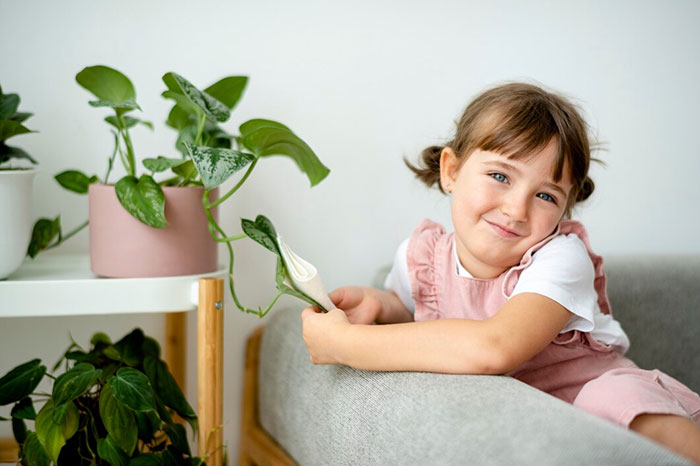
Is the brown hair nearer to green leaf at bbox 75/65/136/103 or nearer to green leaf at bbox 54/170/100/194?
green leaf at bbox 75/65/136/103

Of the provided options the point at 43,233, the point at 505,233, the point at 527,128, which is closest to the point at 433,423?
the point at 505,233

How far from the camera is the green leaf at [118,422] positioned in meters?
1.04

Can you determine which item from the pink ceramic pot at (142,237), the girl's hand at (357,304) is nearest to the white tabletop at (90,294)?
the pink ceramic pot at (142,237)

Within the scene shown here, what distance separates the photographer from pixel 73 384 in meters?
1.03

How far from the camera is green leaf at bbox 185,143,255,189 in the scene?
97 centimetres

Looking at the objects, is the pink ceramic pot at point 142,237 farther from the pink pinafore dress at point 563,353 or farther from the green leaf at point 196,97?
the pink pinafore dress at point 563,353

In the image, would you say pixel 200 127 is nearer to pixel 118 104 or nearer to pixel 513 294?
pixel 118 104

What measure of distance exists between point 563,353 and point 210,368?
0.57 m

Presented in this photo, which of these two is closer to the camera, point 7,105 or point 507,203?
point 507,203

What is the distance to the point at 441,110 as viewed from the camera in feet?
5.12

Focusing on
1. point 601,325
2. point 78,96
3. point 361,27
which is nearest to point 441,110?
point 361,27

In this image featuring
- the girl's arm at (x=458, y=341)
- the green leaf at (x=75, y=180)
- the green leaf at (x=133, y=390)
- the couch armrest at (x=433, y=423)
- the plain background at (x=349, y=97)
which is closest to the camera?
the couch armrest at (x=433, y=423)

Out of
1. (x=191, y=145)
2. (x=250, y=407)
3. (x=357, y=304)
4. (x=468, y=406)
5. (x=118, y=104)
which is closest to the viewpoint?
(x=468, y=406)

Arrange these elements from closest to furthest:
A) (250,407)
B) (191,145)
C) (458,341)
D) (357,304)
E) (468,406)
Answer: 1. (468,406)
2. (458,341)
3. (191,145)
4. (357,304)
5. (250,407)
